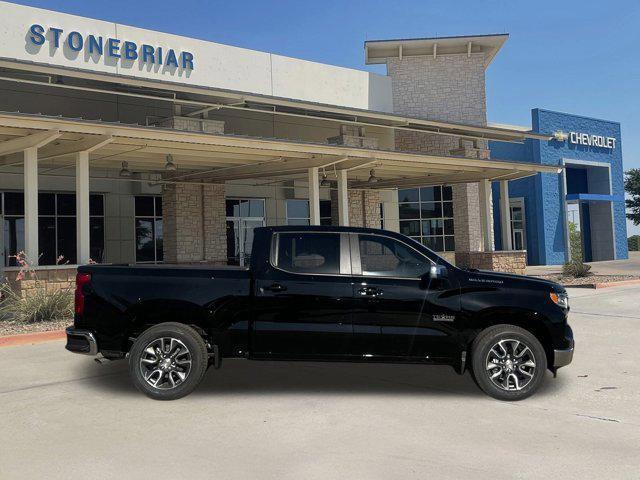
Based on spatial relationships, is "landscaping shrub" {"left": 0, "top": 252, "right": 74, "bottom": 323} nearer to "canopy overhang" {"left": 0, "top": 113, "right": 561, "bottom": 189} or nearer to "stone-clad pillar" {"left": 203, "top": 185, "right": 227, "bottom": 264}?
"canopy overhang" {"left": 0, "top": 113, "right": 561, "bottom": 189}

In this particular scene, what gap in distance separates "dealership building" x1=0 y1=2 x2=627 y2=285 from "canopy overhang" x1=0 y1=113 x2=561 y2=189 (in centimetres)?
5

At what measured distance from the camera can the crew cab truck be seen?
21.3ft

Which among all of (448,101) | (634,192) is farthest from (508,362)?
(634,192)

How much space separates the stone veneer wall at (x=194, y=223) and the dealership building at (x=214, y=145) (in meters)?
0.05

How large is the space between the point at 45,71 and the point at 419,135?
642 inches

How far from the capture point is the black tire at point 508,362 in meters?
6.38

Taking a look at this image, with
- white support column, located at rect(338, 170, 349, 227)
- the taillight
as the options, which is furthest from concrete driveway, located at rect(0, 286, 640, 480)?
white support column, located at rect(338, 170, 349, 227)

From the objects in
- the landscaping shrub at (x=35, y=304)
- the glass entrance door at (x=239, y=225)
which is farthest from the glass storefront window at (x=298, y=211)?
the landscaping shrub at (x=35, y=304)

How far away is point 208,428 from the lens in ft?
17.9

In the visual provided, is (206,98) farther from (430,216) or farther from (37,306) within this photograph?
(430,216)

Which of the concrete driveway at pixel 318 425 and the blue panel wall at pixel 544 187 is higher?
the blue panel wall at pixel 544 187

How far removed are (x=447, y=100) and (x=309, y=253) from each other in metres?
22.8

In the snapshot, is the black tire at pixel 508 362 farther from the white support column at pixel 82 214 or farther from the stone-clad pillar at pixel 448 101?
the stone-clad pillar at pixel 448 101

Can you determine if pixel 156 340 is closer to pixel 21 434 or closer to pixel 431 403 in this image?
pixel 21 434
